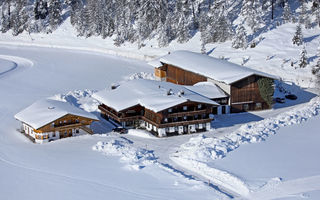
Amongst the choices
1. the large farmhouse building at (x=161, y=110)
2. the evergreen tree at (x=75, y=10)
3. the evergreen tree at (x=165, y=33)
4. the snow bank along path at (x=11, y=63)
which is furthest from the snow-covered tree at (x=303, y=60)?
the evergreen tree at (x=75, y=10)

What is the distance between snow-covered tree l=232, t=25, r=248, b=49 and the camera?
8994cm

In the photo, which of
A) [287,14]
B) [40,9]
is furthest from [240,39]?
[40,9]

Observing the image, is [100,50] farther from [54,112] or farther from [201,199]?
[201,199]

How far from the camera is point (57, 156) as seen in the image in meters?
46.6

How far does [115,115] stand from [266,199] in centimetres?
2380

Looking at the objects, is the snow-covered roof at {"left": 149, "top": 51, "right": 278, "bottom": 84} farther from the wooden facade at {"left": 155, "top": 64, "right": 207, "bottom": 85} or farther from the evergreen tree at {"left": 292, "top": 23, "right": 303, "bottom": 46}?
the evergreen tree at {"left": 292, "top": 23, "right": 303, "bottom": 46}

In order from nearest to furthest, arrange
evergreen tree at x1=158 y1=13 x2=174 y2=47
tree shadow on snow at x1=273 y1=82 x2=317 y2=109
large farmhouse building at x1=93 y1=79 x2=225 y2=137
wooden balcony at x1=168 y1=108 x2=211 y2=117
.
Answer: large farmhouse building at x1=93 y1=79 x2=225 y2=137, wooden balcony at x1=168 y1=108 x2=211 y2=117, tree shadow on snow at x1=273 y1=82 x2=317 y2=109, evergreen tree at x1=158 y1=13 x2=174 y2=47

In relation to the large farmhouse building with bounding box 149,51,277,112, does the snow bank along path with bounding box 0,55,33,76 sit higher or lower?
lower

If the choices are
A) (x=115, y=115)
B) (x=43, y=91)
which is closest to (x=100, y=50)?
(x=43, y=91)

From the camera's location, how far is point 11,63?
9694 cm

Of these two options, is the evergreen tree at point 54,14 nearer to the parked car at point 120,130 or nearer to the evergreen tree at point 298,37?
the evergreen tree at point 298,37

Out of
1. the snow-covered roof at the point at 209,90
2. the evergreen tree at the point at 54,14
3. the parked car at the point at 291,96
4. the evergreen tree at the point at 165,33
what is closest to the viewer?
the snow-covered roof at the point at 209,90

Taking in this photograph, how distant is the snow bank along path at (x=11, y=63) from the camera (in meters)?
91.2

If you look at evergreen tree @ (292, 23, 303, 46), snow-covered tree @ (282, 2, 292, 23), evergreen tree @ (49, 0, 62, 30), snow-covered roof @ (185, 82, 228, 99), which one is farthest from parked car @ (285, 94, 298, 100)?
evergreen tree @ (49, 0, 62, 30)
